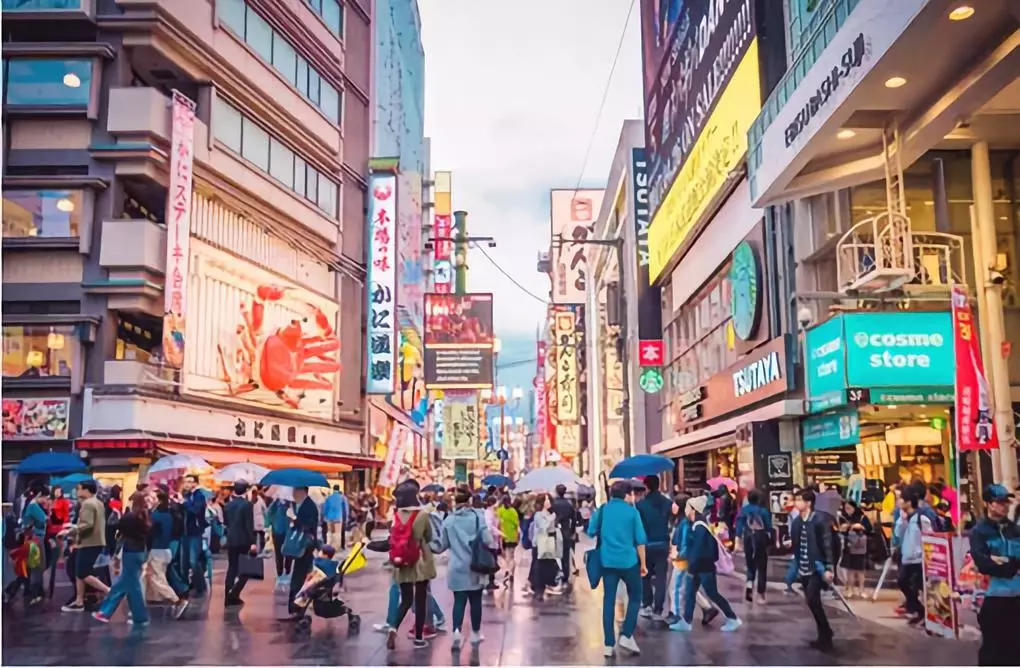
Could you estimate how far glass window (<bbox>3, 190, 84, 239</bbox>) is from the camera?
26.2 metres

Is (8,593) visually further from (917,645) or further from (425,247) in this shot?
(425,247)

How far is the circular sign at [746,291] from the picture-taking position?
24.0 metres

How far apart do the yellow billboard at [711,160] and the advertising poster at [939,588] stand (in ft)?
40.4

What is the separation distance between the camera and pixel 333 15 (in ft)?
138

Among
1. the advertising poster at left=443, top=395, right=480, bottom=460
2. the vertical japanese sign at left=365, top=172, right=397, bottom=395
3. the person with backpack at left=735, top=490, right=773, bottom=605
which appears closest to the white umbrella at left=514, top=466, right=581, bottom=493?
the person with backpack at left=735, top=490, right=773, bottom=605

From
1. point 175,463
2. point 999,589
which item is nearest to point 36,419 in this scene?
point 175,463

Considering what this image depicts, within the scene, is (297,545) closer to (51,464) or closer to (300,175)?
(51,464)

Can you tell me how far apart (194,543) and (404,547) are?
697cm

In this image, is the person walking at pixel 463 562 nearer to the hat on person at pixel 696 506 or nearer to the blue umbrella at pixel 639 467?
the hat on person at pixel 696 506

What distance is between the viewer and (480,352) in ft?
153

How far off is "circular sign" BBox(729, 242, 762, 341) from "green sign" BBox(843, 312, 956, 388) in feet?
19.2

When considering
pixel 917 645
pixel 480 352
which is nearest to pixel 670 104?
pixel 480 352

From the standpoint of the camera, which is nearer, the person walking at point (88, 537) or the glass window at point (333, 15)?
the person walking at point (88, 537)

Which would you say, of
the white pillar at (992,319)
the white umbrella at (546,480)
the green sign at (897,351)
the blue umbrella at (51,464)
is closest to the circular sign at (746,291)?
the green sign at (897,351)
